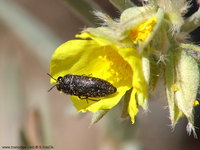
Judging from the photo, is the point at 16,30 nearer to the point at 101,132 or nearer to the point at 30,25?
the point at 30,25

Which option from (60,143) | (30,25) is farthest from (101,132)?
(60,143)

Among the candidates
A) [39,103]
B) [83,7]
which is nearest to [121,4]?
[83,7]

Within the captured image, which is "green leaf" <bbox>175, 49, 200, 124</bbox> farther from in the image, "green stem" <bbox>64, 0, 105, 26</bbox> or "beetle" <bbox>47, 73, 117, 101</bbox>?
"green stem" <bbox>64, 0, 105, 26</bbox>

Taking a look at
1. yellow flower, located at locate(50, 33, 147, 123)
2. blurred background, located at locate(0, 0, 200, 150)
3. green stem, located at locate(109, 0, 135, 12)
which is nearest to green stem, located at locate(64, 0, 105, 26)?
blurred background, located at locate(0, 0, 200, 150)

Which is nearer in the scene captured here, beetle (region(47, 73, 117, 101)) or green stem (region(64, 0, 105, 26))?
beetle (region(47, 73, 117, 101))

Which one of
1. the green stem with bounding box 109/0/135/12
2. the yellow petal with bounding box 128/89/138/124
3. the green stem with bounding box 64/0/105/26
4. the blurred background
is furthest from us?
the blurred background

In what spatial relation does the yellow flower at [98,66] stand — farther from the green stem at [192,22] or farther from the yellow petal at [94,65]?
the green stem at [192,22]
